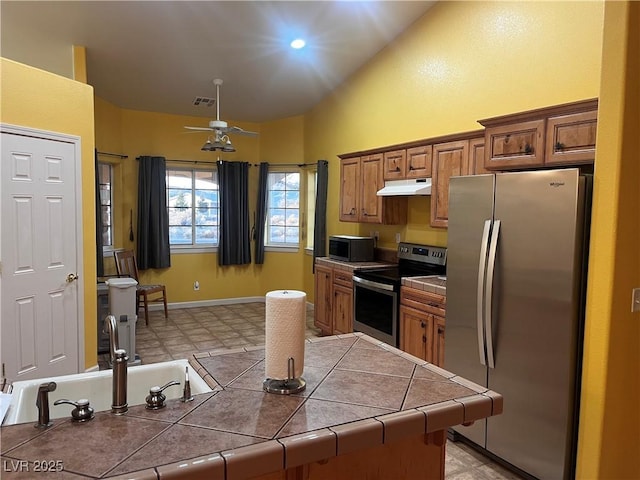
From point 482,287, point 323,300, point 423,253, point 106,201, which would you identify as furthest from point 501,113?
point 106,201

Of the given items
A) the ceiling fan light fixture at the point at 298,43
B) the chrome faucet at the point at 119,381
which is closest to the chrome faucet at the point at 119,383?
the chrome faucet at the point at 119,381

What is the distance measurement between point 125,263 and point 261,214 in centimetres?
216

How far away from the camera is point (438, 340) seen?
3357 mm

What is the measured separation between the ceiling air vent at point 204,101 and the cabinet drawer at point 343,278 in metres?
3.04

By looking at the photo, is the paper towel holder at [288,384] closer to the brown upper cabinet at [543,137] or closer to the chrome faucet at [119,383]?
the chrome faucet at [119,383]

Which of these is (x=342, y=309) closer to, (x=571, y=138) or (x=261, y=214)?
(x=261, y=214)

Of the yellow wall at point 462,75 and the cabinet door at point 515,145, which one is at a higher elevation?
the yellow wall at point 462,75

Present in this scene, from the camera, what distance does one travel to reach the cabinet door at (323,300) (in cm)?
523

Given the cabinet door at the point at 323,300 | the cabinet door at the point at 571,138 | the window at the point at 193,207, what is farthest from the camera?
the window at the point at 193,207

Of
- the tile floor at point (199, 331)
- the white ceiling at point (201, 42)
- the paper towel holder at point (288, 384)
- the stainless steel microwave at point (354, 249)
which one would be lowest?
the tile floor at point (199, 331)

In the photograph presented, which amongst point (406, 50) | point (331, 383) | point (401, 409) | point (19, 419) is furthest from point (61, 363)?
point (406, 50)

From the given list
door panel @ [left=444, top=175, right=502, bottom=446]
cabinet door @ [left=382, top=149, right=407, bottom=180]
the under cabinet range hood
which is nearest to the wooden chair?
the under cabinet range hood

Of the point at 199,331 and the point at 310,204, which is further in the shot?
the point at 310,204

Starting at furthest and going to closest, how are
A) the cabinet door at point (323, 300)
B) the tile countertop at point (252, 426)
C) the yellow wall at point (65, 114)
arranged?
the cabinet door at point (323, 300), the yellow wall at point (65, 114), the tile countertop at point (252, 426)
